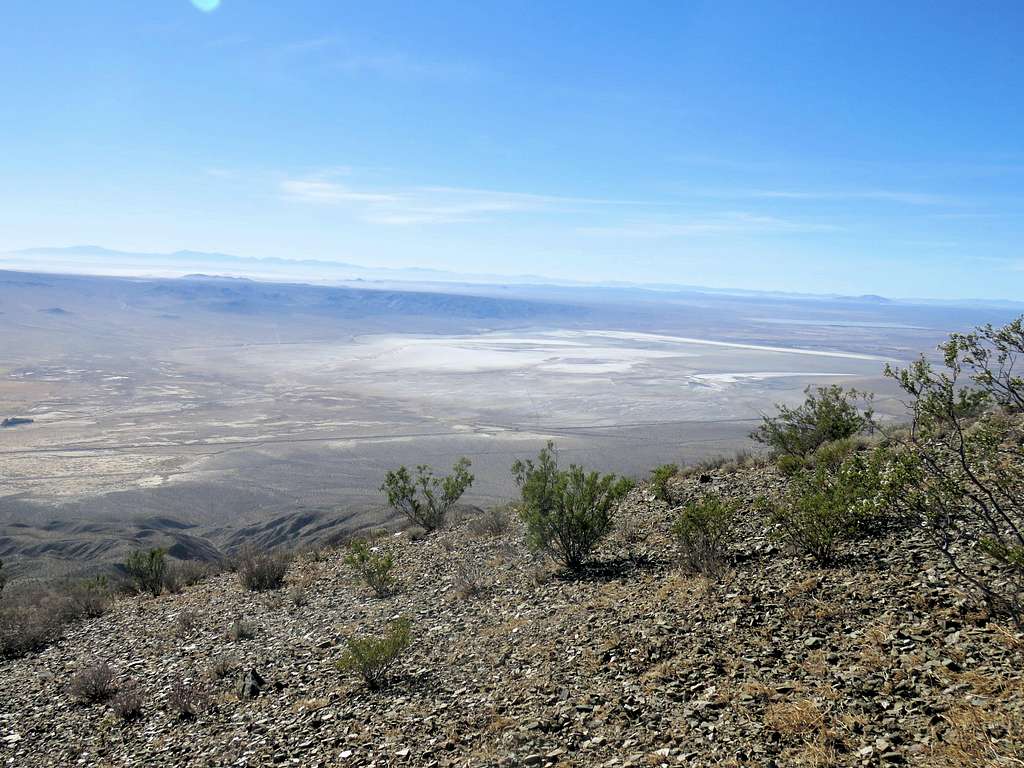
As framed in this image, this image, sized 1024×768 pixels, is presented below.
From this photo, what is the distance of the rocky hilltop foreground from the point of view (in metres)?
4.34

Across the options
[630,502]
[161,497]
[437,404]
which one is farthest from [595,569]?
[437,404]

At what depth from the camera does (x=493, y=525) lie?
1332 centimetres

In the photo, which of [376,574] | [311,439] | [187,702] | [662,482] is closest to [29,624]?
[376,574]

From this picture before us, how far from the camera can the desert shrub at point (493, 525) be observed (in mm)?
13121

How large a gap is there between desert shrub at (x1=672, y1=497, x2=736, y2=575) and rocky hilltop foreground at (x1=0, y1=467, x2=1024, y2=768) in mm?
299

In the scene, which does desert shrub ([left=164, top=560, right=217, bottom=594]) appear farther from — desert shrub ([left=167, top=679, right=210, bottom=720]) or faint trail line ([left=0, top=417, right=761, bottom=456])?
faint trail line ([left=0, top=417, right=761, bottom=456])

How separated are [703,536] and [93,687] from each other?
719 cm

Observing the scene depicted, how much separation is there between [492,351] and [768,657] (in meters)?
102

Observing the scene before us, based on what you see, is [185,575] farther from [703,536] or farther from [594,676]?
[594,676]

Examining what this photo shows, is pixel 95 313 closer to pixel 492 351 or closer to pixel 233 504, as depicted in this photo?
pixel 492 351

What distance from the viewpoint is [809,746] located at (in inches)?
162

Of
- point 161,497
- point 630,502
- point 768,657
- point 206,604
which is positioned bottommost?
point 161,497

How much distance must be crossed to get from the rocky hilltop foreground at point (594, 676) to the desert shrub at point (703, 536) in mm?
299

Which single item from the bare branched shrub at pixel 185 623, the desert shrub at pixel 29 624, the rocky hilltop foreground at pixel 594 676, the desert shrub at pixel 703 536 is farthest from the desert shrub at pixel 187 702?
the desert shrub at pixel 703 536
